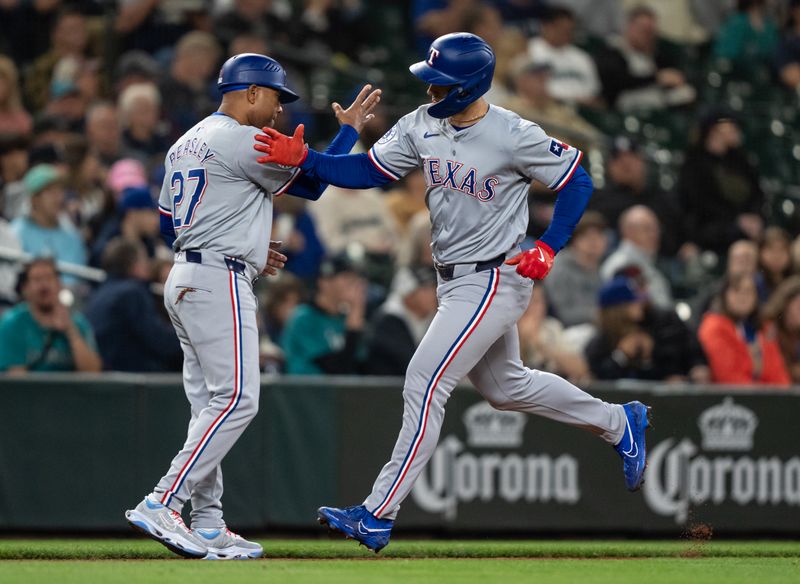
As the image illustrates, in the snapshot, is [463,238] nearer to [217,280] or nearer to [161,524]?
[217,280]

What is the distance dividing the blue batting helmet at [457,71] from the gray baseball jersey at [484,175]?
12 cm

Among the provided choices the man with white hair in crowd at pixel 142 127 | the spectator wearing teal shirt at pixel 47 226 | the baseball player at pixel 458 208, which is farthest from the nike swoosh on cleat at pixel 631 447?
the man with white hair in crowd at pixel 142 127

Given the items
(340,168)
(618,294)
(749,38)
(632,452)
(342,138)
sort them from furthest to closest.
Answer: (749,38)
(618,294)
(632,452)
(342,138)
(340,168)

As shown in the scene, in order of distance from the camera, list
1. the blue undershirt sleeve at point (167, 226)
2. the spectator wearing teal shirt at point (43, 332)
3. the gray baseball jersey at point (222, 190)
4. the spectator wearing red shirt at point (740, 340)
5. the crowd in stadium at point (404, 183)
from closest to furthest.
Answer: the gray baseball jersey at point (222, 190)
the blue undershirt sleeve at point (167, 226)
the spectator wearing teal shirt at point (43, 332)
the crowd in stadium at point (404, 183)
the spectator wearing red shirt at point (740, 340)

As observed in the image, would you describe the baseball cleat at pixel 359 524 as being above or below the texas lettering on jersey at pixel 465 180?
below

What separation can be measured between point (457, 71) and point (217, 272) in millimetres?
1321

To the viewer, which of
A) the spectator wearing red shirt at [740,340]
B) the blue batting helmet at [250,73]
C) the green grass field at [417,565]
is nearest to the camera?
the green grass field at [417,565]

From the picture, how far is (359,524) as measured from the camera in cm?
621

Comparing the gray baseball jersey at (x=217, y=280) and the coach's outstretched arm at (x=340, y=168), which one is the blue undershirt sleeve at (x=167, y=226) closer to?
the gray baseball jersey at (x=217, y=280)

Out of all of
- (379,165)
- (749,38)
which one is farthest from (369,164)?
(749,38)

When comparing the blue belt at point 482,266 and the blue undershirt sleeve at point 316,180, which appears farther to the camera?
the blue undershirt sleeve at point 316,180

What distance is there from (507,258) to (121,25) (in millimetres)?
7138

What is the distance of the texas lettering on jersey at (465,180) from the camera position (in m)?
6.23

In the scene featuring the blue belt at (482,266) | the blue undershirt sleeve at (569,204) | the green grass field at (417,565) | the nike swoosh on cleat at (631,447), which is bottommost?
the green grass field at (417,565)
